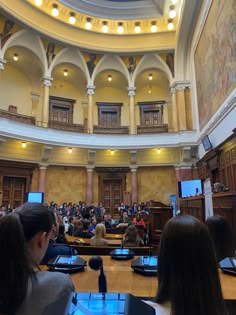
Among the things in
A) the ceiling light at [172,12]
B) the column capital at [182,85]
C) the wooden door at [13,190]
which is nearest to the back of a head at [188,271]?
the wooden door at [13,190]

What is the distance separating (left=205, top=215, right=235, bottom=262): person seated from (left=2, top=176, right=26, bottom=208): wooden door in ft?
41.5

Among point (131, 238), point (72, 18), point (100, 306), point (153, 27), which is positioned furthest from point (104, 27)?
point (100, 306)

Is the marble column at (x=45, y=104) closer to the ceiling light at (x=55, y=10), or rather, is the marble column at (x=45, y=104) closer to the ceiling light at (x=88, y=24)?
the ceiling light at (x=55, y=10)

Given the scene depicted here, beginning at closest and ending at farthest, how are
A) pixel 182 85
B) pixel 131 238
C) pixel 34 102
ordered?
pixel 131 238
pixel 182 85
pixel 34 102

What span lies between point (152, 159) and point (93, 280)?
13.2 meters

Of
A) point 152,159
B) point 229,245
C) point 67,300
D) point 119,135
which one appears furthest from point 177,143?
point 67,300

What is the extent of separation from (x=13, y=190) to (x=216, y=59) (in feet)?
37.2

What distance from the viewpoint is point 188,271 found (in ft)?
3.95

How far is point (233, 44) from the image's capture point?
7352 mm

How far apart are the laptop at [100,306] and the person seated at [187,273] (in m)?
0.32

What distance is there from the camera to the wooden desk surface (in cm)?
182

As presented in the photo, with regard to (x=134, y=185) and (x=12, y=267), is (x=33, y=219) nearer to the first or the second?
(x=12, y=267)

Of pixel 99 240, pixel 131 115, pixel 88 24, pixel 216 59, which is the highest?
pixel 88 24

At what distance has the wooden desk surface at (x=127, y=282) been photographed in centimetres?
182
